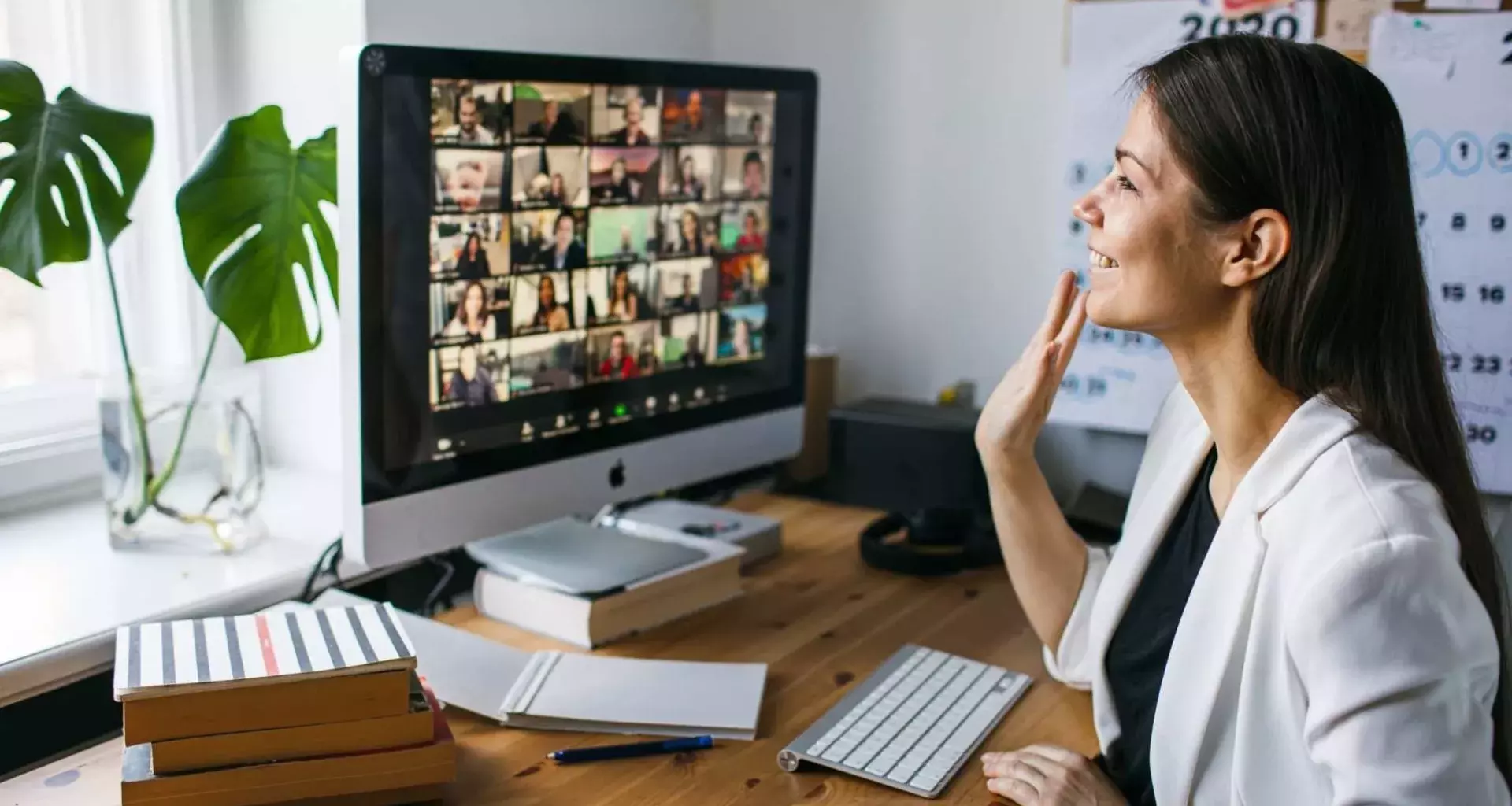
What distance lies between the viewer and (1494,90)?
1.61 metres

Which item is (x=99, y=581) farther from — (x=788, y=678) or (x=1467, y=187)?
(x=1467, y=187)

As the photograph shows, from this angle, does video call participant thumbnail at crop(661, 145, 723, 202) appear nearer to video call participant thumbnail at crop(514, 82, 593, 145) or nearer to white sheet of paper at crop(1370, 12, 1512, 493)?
video call participant thumbnail at crop(514, 82, 593, 145)

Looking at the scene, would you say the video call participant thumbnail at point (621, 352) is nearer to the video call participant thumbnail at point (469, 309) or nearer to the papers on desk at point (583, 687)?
the video call participant thumbnail at point (469, 309)

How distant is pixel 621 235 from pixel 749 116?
0.26m

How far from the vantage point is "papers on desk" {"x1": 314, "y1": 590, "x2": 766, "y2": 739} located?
4.03 feet

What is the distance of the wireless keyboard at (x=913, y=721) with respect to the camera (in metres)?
1.16

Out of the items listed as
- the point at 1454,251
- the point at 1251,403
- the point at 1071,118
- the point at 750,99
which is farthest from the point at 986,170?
the point at 1251,403

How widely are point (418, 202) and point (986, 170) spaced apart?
38.6 inches

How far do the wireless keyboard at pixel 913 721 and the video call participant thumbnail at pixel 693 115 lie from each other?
63cm

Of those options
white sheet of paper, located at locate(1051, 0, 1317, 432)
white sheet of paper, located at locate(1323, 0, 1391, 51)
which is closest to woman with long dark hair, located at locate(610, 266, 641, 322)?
white sheet of paper, located at locate(1051, 0, 1317, 432)

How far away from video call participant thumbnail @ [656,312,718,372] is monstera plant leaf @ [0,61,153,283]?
1.90ft

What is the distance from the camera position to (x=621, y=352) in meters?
1.52

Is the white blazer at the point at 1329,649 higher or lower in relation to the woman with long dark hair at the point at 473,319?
lower

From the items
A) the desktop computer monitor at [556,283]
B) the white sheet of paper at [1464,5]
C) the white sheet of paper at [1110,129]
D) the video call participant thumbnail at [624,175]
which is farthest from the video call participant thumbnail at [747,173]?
the white sheet of paper at [1464,5]
